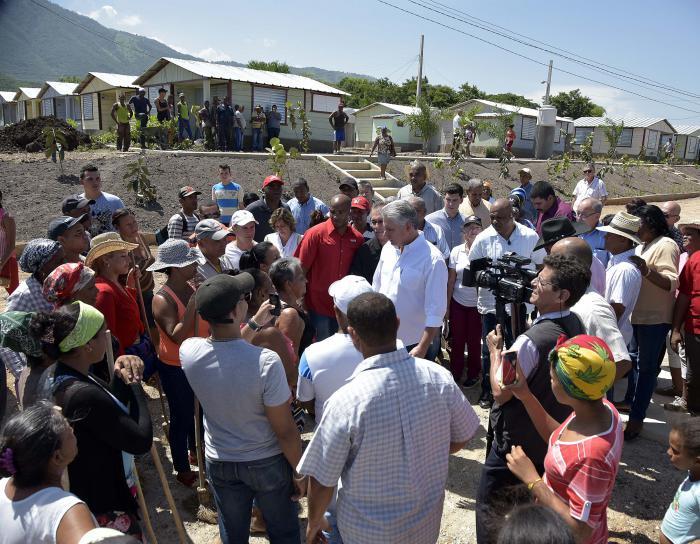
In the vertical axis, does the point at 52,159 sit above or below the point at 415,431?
above

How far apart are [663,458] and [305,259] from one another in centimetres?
361

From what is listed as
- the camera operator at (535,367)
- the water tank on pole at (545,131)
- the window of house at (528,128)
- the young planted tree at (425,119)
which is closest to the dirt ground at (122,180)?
the young planted tree at (425,119)

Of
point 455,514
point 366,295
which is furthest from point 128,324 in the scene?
point 455,514

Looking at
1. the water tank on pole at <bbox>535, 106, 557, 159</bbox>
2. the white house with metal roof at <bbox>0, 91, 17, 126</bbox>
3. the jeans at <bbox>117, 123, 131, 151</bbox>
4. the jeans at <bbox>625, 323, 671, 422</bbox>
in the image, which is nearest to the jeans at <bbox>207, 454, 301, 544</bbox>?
the jeans at <bbox>625, 323, 671, 422</bbox>

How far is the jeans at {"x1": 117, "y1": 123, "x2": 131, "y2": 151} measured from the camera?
16391 millimetres

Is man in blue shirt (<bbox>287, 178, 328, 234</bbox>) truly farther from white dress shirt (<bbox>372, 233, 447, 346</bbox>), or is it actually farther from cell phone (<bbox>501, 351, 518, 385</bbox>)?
cell phone (<bbox>501, 351, 518, 385</bbox>)

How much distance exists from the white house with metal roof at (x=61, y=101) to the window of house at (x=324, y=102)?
54.3ft

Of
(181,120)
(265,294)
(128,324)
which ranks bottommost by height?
A: (128,324)

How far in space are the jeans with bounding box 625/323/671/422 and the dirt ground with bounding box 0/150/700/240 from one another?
10.9 meters

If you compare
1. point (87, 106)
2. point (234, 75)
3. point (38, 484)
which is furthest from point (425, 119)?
point (38, 484)

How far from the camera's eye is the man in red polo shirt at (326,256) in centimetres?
516

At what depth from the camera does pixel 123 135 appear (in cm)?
1667

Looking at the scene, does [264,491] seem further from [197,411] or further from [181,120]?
[181,120]

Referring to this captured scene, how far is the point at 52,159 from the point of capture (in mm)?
14977
